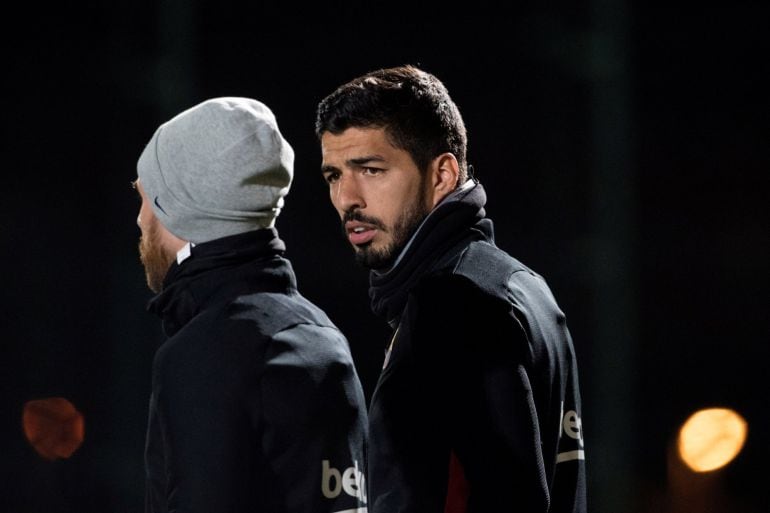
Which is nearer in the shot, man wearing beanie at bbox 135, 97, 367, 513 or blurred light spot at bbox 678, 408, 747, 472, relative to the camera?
man wearing beanie at bbox 135, 97, 367, 513

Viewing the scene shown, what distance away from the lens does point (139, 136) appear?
6.37 meters

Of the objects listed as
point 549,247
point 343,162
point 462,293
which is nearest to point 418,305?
point 462,293

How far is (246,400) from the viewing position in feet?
7.15

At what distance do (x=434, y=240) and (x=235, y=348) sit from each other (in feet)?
1.49

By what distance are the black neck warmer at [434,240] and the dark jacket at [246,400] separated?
18cm

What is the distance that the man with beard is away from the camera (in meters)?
2.17

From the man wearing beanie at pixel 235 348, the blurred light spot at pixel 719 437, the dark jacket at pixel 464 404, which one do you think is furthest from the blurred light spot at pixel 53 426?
the dark jacket at pixel 464 404

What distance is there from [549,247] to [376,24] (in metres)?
1.53

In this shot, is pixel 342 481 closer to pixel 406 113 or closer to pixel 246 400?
pixel 246 400

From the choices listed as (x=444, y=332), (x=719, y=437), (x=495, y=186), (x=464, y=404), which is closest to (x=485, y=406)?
(x=464, y=404)

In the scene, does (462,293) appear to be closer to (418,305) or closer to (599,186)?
(418,305)

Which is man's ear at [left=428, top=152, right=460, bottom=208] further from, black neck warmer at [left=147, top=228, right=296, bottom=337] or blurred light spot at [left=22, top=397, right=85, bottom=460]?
blurred light spot at [left=22, top=397, right=85, bottom=460]

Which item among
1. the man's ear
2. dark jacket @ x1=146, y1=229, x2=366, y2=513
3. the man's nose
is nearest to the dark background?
the man's nose

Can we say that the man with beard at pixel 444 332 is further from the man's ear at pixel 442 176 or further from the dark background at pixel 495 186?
the dark background at pixel 495 186
